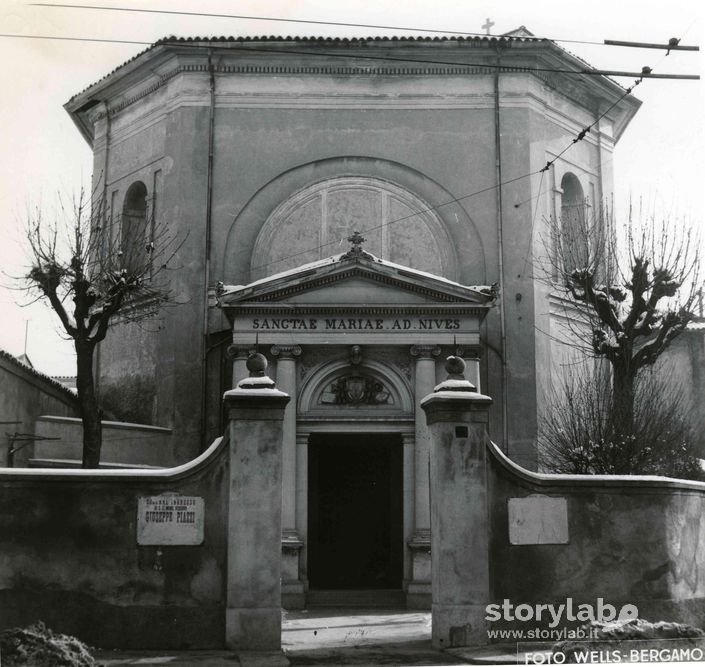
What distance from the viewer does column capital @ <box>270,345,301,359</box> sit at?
19.8m

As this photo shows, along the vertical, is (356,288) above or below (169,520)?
above

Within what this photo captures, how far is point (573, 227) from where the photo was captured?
2472 centimetres

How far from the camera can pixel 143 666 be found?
466 inches

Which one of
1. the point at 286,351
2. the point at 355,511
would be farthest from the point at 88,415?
the point at 355,511

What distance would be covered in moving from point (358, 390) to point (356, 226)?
5216 mm

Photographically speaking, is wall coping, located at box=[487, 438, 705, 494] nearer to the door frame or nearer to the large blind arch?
the door frame

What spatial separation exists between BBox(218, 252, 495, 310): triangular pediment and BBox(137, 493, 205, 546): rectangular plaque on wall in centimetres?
706

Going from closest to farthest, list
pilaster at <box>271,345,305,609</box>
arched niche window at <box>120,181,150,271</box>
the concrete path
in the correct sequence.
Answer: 1. the concrete path
2. pilaster at <box>271,345,305,609</box>
3. arched niche window at <box>120,181,150,271</box>

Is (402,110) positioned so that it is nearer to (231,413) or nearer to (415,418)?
(415,418)

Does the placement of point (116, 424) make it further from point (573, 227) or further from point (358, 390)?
point (573, 227)

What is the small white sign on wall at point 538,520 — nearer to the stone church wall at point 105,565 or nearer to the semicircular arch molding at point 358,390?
the stone church wall at point 105,565

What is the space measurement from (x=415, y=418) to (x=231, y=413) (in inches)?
279

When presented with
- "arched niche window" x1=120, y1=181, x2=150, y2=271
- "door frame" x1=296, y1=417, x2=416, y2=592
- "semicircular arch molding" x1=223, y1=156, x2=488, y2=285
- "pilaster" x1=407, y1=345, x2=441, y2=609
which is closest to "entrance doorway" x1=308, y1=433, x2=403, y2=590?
"door frame" x1=296, y1=417, x2=416, y2=592

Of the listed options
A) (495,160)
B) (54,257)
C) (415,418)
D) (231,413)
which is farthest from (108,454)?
(495,160)
